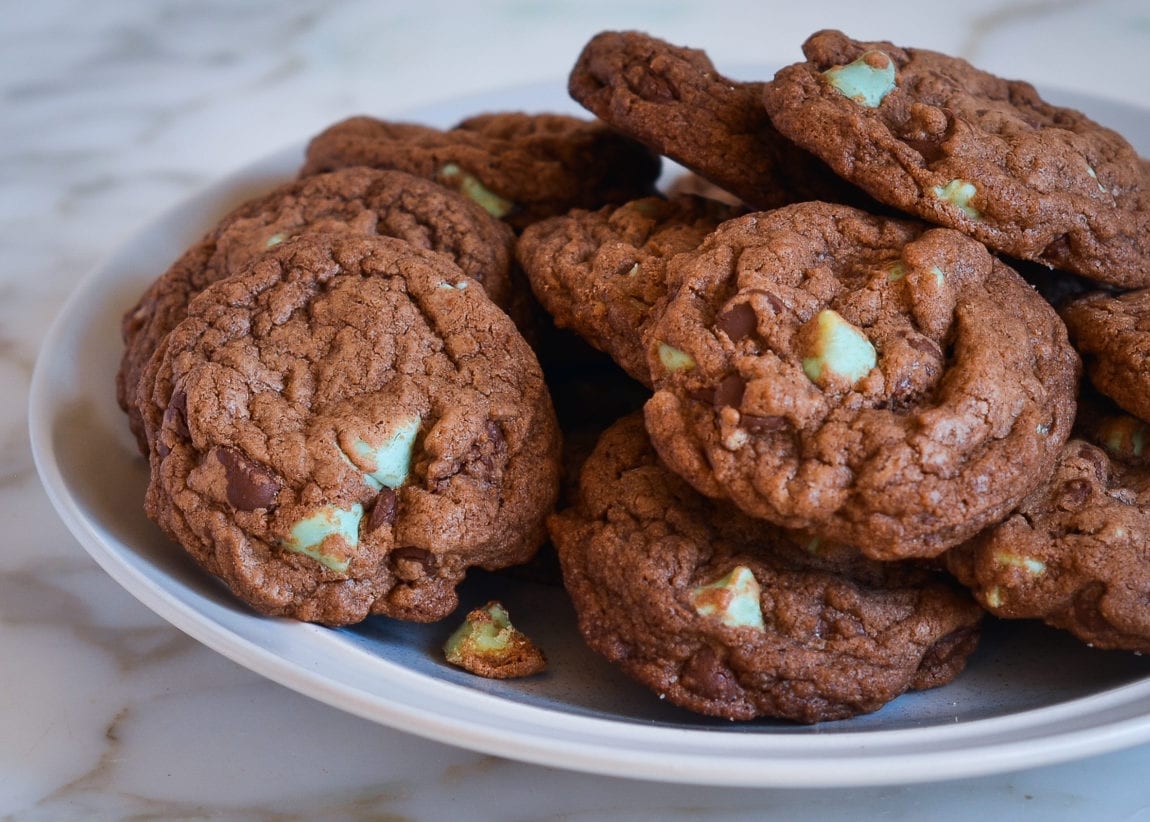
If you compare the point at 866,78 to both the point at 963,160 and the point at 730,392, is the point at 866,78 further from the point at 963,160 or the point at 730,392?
the point at 730,392

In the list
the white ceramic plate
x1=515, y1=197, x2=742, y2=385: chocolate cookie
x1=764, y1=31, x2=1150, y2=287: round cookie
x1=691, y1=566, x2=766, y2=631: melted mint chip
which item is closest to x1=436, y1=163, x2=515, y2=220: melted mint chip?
x1=515, y1=197, x2=742, y2=385: chocolate cookie

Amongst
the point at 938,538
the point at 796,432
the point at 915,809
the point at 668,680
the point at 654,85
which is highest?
the point at 654,85

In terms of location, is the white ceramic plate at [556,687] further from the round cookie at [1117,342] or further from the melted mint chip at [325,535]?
the round cookie at [1117,342]

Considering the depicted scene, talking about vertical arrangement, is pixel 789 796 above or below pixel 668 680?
below

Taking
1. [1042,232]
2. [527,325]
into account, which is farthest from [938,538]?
[527,325]

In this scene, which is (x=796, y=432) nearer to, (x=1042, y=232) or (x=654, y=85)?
(x=1042, y=232)

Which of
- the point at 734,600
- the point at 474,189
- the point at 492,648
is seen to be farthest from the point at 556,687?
the point at 474,189

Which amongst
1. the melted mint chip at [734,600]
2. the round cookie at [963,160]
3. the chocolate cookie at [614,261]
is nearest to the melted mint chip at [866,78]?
the round cookie at [963,160]

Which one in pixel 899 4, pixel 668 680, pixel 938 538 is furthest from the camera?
pixel 899 4
